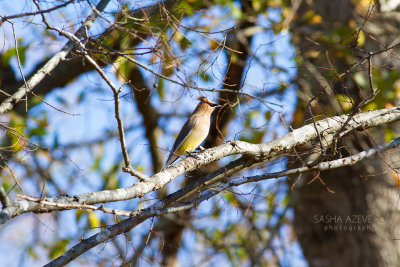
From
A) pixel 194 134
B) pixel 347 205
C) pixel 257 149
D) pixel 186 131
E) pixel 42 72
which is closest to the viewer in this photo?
pixel 257 149

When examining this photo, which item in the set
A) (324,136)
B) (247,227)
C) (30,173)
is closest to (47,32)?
(30,173)

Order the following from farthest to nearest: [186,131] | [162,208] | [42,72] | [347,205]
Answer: [347,205] < [186,131] < [42,72] < [162,208]

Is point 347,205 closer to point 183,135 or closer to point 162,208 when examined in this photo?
point 183,135

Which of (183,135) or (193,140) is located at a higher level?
(183,135)

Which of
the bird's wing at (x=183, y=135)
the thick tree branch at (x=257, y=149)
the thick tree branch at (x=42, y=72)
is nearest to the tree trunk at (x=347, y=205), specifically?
the bird's wing at (x=183, y=135)

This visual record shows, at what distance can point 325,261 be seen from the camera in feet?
22.0

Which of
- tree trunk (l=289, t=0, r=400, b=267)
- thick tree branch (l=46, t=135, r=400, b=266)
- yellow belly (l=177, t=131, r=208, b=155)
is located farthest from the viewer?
tree trunk (l=289, t=0, r=400, b=267)

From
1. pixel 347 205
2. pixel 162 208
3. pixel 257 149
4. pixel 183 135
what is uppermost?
pixel 183 135

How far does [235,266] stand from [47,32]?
15.2 feet

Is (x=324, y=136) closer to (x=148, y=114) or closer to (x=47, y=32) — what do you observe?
(x=47, y=32)

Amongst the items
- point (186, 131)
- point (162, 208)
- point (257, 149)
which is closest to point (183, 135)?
point (186, 131)

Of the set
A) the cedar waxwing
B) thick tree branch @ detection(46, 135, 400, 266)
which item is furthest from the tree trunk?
thick tree branch @ detection(46, 135, 400, 266)

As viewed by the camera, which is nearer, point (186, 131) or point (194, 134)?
point (194, 134)

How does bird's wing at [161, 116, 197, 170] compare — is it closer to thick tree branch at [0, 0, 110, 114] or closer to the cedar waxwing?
the cedar waxwing
